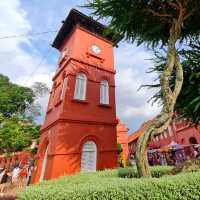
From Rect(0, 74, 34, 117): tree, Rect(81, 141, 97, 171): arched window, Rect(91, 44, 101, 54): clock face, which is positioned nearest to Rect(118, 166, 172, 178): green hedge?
Rect(81, 141, 97, 171): arched window

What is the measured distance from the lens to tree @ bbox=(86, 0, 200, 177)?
5172 mm

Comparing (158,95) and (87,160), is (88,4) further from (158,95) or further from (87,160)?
(87,160)

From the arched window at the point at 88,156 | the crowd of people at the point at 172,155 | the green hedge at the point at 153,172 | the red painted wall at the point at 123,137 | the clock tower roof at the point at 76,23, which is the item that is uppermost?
the clock tower roof at the point at 76,23

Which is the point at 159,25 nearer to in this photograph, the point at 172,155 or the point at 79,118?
the point at 79,118

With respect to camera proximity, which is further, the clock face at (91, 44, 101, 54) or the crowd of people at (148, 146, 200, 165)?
the crowd of people at (148, 146, 200, 165)

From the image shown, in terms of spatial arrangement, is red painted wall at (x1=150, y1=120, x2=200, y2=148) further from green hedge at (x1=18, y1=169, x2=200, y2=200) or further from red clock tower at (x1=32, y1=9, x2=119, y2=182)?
green hedge at (x1=18, y1=169, x2=200, y2=200)

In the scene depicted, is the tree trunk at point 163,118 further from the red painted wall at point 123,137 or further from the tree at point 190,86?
the red painted wall at point 123,137

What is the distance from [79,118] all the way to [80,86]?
2.26m

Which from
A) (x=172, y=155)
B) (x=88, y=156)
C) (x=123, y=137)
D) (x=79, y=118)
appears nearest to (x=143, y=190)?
(x=88, y=156)

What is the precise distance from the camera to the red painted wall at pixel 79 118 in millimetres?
9375

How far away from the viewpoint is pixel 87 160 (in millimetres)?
9898

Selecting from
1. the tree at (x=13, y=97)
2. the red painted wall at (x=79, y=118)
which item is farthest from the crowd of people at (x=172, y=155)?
the tree at (x=13, y=97)

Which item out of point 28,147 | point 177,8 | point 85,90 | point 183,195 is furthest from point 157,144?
point 183,195

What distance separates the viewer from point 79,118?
1034cm
